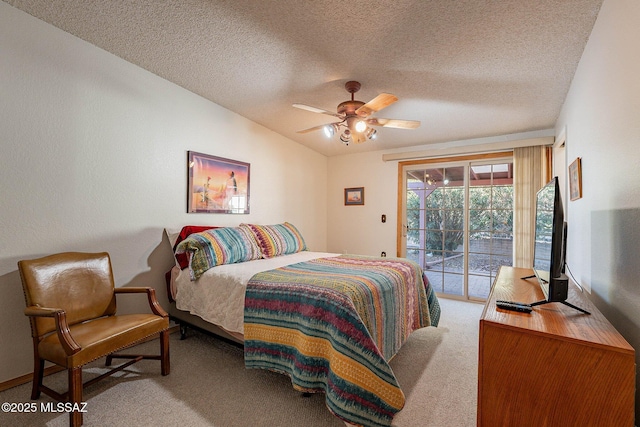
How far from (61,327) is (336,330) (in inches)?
59.5

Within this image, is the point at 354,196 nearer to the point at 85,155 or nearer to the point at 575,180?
the point at 575,180

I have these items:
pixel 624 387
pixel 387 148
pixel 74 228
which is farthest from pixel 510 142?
pixel 74 228

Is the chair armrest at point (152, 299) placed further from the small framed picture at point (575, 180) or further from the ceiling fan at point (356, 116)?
the small framed picture at point (575, 180)

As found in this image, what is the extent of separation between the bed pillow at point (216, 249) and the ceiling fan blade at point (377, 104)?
5.40ft

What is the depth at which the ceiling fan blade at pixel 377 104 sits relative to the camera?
222 cm

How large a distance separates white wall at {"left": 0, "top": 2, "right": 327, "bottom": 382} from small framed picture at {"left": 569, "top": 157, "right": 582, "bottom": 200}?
335 cm

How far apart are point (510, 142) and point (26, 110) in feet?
16.1

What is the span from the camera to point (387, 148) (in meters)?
4.74

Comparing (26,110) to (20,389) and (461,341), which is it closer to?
(20,389)

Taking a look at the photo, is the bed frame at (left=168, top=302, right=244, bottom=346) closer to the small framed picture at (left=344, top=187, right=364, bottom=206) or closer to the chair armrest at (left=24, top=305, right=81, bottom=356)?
the chair armrest at (left=24, top=305, right=81, bottom=356)

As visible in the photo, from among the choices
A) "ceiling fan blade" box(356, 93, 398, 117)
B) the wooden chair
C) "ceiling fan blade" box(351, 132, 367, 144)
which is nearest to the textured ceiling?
"ceiling fan blade" box(356, 93, 398, 117)

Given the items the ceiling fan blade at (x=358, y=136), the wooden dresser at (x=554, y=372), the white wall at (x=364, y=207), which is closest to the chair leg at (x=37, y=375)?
the wooden dresser at (x=554, y=372)

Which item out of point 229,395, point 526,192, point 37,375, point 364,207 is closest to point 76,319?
point 37,375

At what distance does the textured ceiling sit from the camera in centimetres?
174
